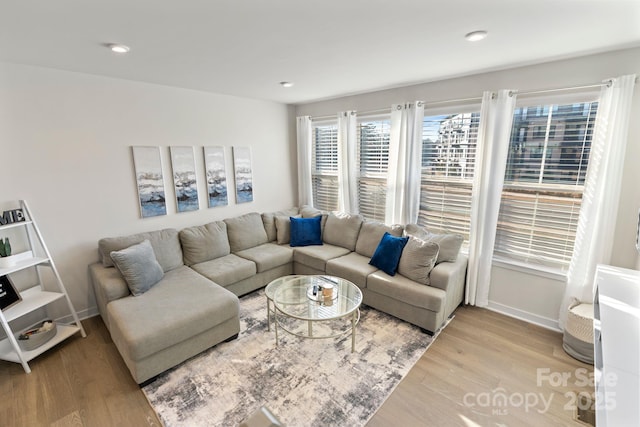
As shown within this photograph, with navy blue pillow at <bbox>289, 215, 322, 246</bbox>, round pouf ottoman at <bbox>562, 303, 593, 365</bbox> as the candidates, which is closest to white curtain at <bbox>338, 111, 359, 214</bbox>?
navy blue pillow at <bbox>289, 215, 322, 246</bbox>

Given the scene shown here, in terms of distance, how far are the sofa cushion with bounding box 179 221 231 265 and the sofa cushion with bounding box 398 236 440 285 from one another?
216 cm

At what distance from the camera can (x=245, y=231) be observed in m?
3.84

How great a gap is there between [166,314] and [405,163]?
9.55ft

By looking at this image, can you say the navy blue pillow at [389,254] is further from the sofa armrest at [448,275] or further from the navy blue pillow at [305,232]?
the navy blue pillow at [305,232]

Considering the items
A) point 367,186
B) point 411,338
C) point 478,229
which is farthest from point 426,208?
point 411,338

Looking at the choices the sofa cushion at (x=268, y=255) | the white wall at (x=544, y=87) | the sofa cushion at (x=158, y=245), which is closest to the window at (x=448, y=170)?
the white wall at (x=544, y=87)

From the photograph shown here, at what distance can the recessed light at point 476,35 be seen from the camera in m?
1.87

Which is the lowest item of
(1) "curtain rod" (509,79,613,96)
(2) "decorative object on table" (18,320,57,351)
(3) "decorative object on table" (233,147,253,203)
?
(2) "decorative object on table" (18,320,57,351)

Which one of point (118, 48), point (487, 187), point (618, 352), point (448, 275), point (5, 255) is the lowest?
point (448, 275)

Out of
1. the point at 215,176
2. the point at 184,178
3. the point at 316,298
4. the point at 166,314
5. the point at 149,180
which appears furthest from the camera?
the point at 215,176

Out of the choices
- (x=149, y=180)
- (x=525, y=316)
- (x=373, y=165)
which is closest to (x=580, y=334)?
(x=525, y=316)

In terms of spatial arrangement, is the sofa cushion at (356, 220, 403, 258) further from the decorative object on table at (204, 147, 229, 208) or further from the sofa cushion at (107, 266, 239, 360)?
the decorative object on table at (204, 147, 229, 208)

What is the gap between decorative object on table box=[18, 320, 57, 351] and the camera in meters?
2.33

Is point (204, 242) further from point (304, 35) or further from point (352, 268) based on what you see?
point (304, 35)
